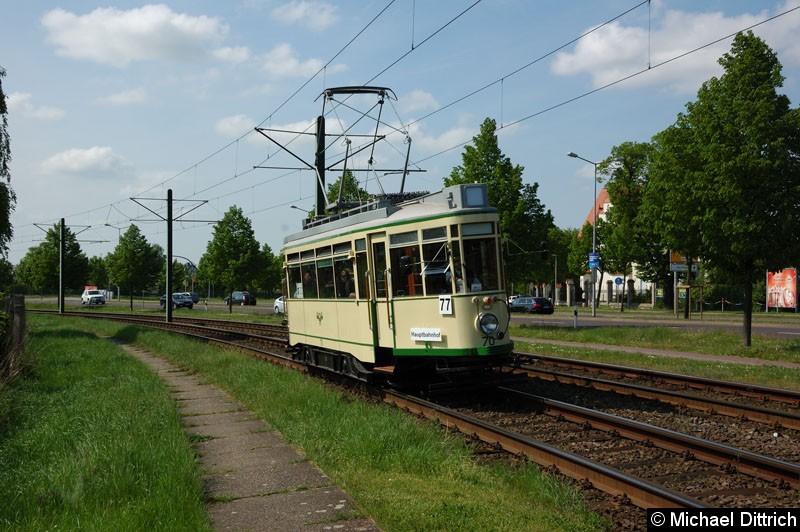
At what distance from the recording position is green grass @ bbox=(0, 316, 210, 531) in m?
5.82

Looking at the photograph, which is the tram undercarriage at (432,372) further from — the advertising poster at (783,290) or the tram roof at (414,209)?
the advertising poster at (783,290)

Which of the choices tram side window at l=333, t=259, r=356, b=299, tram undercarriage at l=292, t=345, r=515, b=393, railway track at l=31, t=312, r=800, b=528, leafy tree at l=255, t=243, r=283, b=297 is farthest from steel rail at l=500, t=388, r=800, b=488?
leafy tree at l=255, t=243, r=283, b=297

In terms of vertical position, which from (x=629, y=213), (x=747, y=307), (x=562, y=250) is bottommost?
(x=747, y=307)

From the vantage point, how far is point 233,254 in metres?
52.2

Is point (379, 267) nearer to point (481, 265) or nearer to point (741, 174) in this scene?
point (481, 265)

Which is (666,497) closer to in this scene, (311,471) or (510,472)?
(510,472)

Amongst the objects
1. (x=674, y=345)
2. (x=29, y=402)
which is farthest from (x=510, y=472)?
(x=674, y=345)

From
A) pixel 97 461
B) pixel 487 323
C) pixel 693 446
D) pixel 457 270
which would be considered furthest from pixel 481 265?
pixel 97 461

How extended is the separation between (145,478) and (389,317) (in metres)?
5.41

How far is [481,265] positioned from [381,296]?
5.87 ft

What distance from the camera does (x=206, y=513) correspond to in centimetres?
602

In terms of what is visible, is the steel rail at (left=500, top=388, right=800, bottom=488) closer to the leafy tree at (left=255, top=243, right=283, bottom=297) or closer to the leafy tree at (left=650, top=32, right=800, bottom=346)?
the leafy tree at (left=650, top=32, right=800, bottom=346)

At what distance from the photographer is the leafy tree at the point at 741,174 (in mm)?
18391

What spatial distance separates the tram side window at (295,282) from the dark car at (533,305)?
34324 mm
